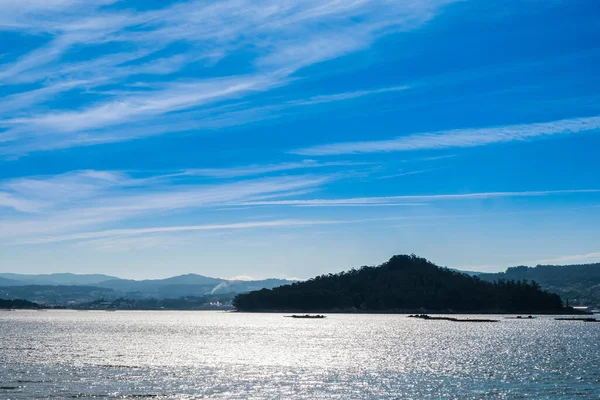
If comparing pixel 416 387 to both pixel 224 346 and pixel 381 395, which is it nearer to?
pixel 381 395

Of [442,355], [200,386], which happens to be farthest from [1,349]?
[442,355]

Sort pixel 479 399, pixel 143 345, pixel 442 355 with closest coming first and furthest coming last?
pixel 479 399
pixel 442 355
pixel 143 345

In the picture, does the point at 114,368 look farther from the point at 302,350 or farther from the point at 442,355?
the point at 442,355

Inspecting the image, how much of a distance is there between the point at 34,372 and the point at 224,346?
67.6m

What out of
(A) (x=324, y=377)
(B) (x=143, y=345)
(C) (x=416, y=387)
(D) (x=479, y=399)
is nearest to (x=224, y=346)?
(B) (x=143, y=345)

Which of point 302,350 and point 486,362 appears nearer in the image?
point 486,362

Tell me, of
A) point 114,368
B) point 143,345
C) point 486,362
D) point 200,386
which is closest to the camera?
point 200,386

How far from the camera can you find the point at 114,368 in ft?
319

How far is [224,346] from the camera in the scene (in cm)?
15412

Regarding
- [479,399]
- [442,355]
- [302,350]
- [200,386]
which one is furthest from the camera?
[302,350]

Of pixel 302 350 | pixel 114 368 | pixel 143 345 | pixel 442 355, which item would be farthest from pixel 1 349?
pixel 442 355

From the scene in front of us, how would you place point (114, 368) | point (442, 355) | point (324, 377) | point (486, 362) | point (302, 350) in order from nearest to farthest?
point (324, 377) → point (114, 368) → point (486, 362) → point (442, 355) → point (302, 350)

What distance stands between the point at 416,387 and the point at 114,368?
1771 inches

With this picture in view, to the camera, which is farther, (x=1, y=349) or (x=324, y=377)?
(x=1, y=349)
